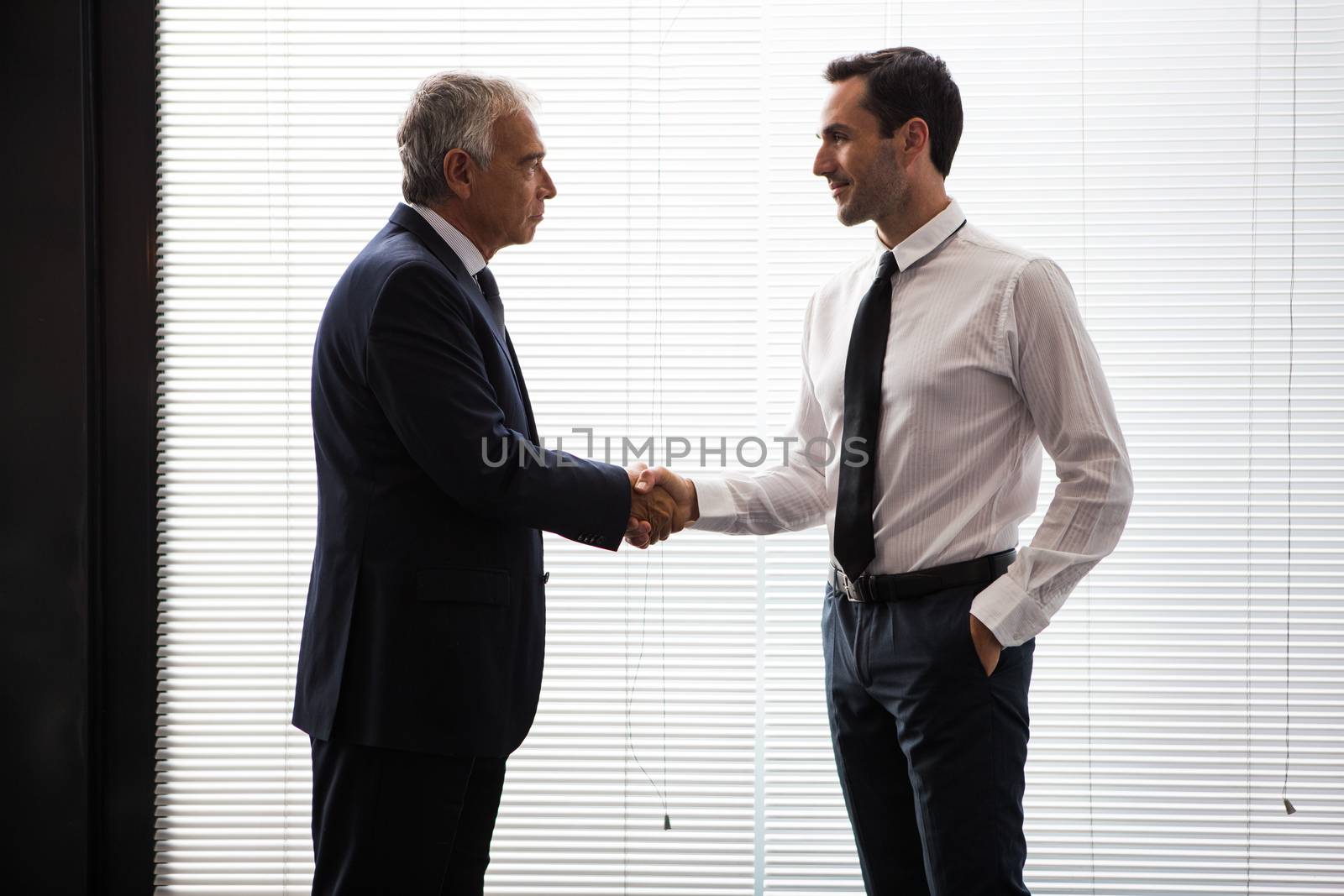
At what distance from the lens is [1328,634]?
7.06 feet

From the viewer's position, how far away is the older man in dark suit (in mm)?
1406

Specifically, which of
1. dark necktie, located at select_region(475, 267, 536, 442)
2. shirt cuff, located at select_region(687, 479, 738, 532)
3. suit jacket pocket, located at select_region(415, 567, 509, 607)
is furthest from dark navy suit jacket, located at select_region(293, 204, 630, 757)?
shirt cuff, located at select_region(687, 479, 738, 532)

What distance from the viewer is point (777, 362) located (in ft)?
7.07

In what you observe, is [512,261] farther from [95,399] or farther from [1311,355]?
[1311,355]

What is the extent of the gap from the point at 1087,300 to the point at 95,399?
238 centimetres

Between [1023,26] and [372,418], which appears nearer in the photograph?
[372,418]

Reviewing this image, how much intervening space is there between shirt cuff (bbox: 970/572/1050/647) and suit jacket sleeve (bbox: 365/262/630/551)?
72cm

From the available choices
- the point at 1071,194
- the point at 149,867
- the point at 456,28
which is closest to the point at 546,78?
the point at 456,28

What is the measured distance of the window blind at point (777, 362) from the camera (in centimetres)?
212

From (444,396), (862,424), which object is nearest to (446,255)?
(444,396)

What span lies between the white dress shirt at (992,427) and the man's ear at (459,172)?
0.74 m

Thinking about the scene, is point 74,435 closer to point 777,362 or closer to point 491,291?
point 491,291

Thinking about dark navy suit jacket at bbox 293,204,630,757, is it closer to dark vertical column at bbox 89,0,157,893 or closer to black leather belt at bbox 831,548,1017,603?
black leather belt at bbox 831,548,1017,603

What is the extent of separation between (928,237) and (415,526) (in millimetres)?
1004
